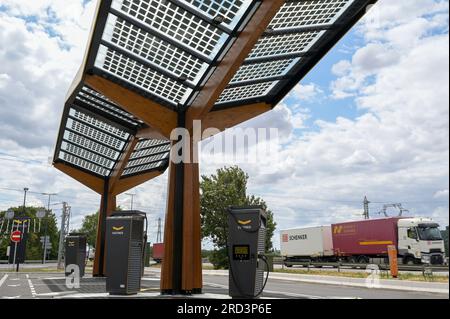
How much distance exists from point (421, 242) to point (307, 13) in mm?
20102

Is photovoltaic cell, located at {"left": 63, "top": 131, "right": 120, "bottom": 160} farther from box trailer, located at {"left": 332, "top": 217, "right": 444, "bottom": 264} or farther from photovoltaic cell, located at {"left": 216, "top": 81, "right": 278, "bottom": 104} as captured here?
box trailer, located at {"left": 332, "top": 217, "right": 444, "bottom": 264}

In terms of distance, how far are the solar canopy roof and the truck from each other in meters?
16.1

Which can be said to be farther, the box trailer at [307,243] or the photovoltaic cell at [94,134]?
the box trailer at [307,243]

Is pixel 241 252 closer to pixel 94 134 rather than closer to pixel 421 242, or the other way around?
pixel 94 134

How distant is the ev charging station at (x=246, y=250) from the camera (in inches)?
376

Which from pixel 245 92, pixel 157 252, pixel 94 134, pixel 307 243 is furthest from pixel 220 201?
pixel 157 252

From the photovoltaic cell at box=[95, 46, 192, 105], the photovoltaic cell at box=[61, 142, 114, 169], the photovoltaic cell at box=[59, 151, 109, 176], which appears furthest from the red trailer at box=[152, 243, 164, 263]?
the photovoltaic cell at box=[95, 46, 192, 105]

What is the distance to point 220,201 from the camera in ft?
112

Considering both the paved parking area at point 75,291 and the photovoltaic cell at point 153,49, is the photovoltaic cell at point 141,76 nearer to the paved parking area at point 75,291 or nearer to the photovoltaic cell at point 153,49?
the photovoltaic cell at point 153,49

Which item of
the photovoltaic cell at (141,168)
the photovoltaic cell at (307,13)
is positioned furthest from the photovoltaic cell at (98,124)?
the photovoltaic cell at (307,13)

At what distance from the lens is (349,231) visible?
3303 cm

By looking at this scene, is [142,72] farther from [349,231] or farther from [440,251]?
[349,231]
